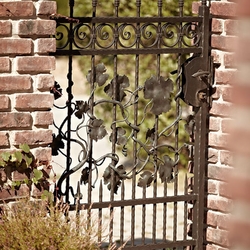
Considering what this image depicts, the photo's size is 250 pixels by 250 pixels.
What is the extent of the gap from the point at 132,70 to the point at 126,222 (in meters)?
2.29

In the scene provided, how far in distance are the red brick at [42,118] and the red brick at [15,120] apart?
0.04m

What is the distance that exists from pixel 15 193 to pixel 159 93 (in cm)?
117

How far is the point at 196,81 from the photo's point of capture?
429cm

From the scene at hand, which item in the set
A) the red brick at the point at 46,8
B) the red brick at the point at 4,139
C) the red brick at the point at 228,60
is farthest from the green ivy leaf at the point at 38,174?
the red brick at the point at 228,60

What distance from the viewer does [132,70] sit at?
7.92 metres

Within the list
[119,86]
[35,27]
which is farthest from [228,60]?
[35,27]

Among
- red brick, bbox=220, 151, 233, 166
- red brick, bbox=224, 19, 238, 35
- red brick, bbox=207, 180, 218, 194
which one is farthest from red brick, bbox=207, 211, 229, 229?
red brick, bbox=224, 19, 238, 35

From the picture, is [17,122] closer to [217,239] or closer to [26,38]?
[26,38]

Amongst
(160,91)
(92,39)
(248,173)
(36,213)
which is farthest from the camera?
(160,91)

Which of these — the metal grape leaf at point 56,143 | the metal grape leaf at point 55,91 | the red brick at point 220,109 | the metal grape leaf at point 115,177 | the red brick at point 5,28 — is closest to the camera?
the red brick at point 5,28

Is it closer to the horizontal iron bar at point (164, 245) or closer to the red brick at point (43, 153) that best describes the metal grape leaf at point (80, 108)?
the red brick at point (43, 153)

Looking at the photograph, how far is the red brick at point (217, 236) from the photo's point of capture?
4.30 meters

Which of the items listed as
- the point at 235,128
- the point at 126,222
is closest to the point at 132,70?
the point at 126,222

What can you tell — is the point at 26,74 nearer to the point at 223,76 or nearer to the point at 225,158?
the point at 223,76
